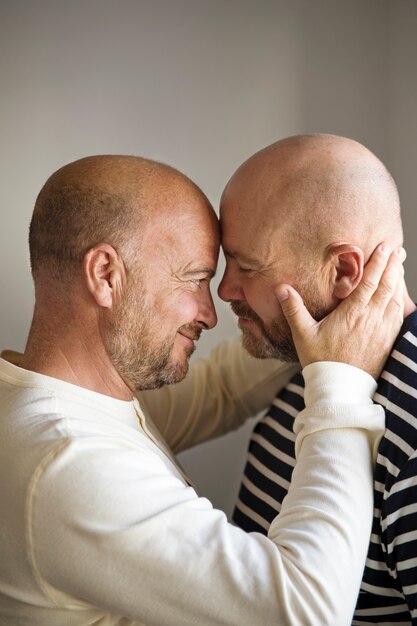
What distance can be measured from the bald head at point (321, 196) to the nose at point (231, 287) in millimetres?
130

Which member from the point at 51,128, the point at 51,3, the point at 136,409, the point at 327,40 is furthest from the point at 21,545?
the point at 327,40

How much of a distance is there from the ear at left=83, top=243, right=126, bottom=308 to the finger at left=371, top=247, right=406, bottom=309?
46 centimetres

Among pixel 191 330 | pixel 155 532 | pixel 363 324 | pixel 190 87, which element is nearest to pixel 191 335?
pixel 191 330

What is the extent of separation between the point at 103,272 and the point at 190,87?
83 cm

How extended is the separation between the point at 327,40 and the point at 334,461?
1235mm

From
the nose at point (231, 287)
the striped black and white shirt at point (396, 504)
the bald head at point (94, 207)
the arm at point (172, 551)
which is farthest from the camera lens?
the nose at point (231, 287)

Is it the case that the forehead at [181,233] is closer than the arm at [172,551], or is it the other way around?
the arm at [172,551]

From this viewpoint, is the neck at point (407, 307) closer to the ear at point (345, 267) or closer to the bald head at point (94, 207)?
the ear at point (345, 267)

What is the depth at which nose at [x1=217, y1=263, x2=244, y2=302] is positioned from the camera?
1536 millimetres

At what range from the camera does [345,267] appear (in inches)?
55.4

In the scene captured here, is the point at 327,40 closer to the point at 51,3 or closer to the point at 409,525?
the point at 51,3

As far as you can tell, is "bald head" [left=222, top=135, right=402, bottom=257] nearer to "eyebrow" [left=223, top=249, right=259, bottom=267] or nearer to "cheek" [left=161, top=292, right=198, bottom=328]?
"eyebrow" [left=223, top=249, right=259, bottom=267]

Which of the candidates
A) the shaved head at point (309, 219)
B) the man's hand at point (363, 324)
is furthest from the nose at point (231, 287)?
the man's hand at point (363, 324)

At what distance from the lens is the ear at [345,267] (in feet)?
4.54
